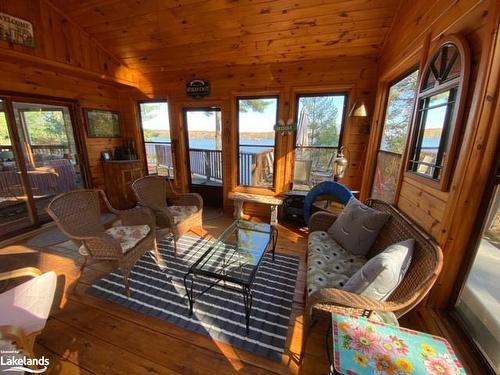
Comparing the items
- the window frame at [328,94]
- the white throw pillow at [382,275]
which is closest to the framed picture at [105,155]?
the window frame at [328,94]

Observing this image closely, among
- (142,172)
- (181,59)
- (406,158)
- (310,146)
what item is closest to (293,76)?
(310,146)

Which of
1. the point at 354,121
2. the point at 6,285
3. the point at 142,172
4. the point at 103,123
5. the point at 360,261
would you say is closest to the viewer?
the point at 360,261

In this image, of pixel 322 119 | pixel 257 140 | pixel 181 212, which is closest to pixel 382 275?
pixel 181 212

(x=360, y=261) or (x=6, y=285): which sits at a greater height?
(x=360, y=261)

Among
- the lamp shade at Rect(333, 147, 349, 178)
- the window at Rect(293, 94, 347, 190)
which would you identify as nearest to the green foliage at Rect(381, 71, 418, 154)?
the lamp shade at Rect(333, 147, 349, 178)

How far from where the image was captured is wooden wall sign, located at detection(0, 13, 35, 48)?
7.68 ft

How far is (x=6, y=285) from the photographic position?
6.72 feet

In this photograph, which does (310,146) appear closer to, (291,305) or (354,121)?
(354,121)

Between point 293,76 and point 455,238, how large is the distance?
276 centimetres

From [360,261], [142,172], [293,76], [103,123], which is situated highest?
[293,76]

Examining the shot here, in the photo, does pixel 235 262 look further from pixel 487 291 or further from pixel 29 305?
pixel 487 291

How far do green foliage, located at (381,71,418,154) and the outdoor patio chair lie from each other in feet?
9.97

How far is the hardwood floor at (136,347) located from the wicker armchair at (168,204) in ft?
3.11

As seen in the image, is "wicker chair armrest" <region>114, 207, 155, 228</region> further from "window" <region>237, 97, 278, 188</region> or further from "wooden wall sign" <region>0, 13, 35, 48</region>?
"wooden wall sign" <region>0, 13, 35, 48</region>
